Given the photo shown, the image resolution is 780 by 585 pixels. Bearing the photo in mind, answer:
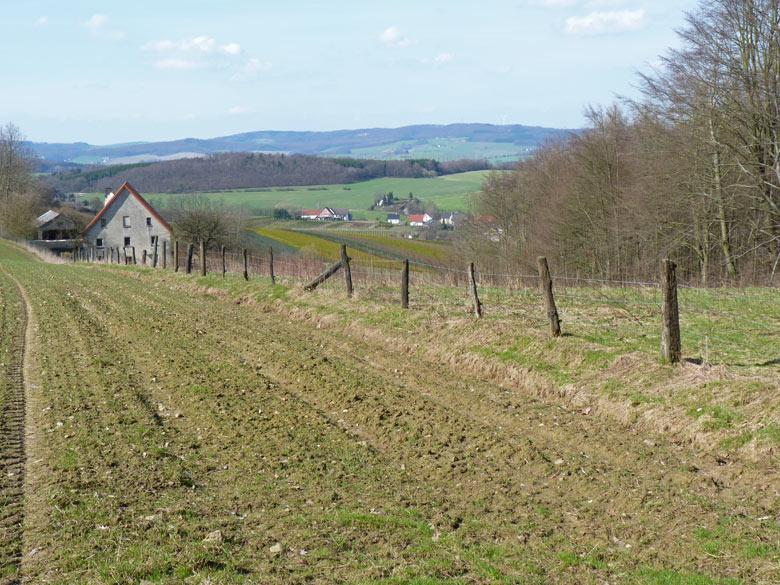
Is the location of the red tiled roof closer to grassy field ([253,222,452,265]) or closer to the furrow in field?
grassy field ([253,222,452,265])

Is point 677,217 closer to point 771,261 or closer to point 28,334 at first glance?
point 771,261

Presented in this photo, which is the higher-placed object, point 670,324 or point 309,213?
point 309,213

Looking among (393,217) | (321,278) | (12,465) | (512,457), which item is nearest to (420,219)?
(393,217)

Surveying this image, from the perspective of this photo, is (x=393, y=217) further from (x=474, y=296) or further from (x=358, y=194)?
(x=474, y=296)

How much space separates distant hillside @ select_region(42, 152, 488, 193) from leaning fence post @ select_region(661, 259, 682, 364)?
151 meters

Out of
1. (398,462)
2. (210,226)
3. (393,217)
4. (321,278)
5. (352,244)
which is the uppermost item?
(210,226)

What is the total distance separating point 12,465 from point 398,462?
4.71 meters

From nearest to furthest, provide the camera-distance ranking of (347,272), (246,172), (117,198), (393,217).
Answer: (347,272) < (117,198) < (393,217) < (246,172)

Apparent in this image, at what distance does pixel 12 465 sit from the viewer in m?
10.4

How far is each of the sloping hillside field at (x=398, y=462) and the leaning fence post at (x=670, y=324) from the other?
0.36 m

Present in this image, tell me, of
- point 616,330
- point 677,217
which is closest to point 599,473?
point 616,330

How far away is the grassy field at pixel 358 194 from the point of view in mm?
140250

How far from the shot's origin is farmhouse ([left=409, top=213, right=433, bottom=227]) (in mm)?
108019

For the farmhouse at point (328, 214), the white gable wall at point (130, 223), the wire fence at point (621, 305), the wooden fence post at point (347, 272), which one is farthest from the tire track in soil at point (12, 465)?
the farmhouse at point (328, 214)
